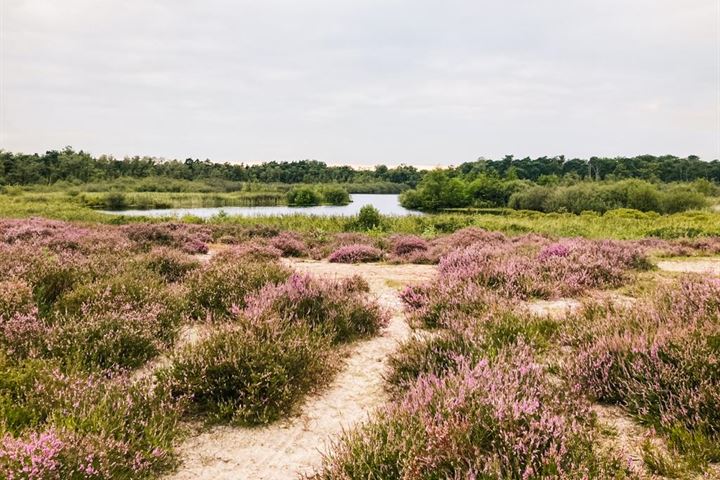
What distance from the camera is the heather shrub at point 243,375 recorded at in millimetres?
3879

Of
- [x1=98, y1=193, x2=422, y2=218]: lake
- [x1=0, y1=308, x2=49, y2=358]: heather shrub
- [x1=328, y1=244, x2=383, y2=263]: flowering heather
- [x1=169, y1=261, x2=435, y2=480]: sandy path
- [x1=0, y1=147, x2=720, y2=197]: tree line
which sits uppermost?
[x1=0, y1=147, x2=720, y2=197]: tree line

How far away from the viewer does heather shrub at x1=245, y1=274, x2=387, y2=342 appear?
5691 millimetres

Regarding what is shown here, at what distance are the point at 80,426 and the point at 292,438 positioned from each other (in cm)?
160

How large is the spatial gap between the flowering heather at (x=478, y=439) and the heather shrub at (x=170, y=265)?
6.97 meters

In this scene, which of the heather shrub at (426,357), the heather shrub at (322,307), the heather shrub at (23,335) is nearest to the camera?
the heather shrub at (426,357)

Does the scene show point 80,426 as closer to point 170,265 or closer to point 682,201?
point 170,265

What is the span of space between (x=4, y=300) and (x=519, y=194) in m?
92.0

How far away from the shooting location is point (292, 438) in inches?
142

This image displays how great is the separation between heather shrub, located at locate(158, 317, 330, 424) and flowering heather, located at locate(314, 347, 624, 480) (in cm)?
120

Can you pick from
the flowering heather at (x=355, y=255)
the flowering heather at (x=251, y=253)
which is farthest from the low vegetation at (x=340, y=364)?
the flowering heather at (x=355, y=255)

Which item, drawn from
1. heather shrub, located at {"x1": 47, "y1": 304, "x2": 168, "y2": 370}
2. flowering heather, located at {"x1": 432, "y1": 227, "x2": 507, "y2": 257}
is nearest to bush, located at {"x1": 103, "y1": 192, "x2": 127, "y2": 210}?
flowering heather, located at {"x1": 432, "y1": 227, "x2": 507, "y2": 257}

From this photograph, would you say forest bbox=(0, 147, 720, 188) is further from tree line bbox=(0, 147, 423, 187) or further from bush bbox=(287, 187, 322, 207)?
bush bbox=(287, 187, 322, 207)

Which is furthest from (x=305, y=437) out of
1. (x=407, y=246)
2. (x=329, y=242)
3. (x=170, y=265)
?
(x=329, y=242)

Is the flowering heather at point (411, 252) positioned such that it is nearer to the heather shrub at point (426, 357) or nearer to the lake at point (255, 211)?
the heather shrub at point (426, 357)
